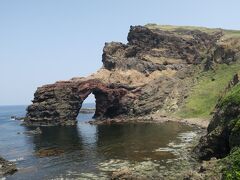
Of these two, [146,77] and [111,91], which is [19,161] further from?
[146,77]

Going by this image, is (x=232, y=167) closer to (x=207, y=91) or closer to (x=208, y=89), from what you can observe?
(x=207, y=91)

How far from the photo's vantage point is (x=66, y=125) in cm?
13788

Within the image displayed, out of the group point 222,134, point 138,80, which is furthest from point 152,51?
point 222,134

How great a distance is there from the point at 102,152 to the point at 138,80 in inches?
3389

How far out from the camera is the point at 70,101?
473 ft

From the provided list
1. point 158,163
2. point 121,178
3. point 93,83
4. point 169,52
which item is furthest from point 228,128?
point 169,52

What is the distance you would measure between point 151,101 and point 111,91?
648 inches

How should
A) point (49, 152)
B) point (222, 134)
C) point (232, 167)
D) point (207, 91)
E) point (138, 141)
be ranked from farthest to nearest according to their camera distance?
point (207, 91) < point (138, 141) < point (49, 152) < point (222, 134) < point (232, 167)

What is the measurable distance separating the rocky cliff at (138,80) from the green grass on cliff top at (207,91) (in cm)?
365

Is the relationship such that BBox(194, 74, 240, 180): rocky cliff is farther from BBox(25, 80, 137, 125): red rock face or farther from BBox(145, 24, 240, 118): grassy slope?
BBox(25, 80, 137, 125): red rock face

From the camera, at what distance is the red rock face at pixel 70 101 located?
141625 millimetres

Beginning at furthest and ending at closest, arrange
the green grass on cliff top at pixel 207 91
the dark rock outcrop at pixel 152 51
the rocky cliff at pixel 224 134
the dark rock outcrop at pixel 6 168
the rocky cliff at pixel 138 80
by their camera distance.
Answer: the dark rock outcrop at pixel 152 51
the rocky cliff at pixel 138 80
the green grass on cliff top at pixel 207 91
the dark rock outcrop at pixel 6 168
the rocky cliff at pixel 224 134

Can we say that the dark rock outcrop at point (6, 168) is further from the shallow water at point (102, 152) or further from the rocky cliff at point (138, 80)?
the rocky cliff at point (138, 80)

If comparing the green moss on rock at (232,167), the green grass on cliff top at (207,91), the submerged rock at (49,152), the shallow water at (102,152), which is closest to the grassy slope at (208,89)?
the green grass on cliff top at (207,91)
